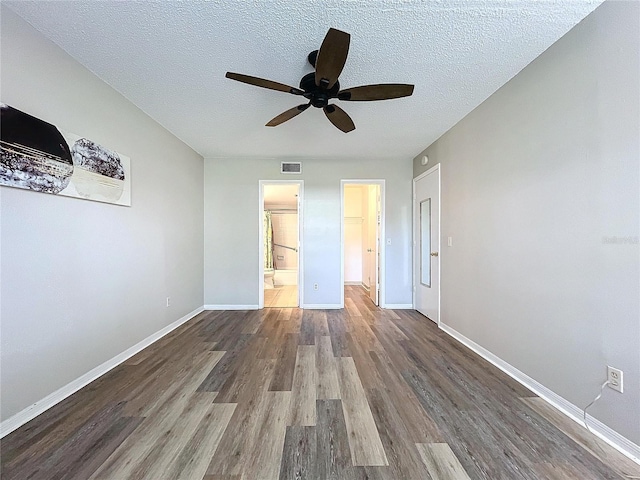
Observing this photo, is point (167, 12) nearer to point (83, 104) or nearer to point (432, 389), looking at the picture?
point (83, 104)

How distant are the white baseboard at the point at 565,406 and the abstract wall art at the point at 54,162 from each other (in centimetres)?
362

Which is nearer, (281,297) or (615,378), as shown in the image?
(615,378)

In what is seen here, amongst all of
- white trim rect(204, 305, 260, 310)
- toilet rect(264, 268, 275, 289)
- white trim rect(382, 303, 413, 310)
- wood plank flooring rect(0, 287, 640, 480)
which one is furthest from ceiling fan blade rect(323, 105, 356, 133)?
toilet rect(264, 268, 275, 289)

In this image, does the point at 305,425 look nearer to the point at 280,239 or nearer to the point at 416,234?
the point at 416,234

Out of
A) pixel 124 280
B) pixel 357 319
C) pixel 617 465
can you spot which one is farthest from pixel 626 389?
pixel 124 280

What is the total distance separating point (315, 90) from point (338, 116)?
0.35m

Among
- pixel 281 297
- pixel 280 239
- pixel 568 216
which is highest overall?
pixel 568 216

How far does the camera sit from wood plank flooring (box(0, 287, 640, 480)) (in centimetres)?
128

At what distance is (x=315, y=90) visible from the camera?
196cm

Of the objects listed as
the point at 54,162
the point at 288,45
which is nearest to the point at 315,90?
the point at 288,45

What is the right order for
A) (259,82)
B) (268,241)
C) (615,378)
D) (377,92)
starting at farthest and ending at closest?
(268,241), (377,92), (259,82), (615,378)

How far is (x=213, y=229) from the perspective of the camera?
4.37 metres

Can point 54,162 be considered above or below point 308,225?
above

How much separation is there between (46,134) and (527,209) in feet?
11.2
